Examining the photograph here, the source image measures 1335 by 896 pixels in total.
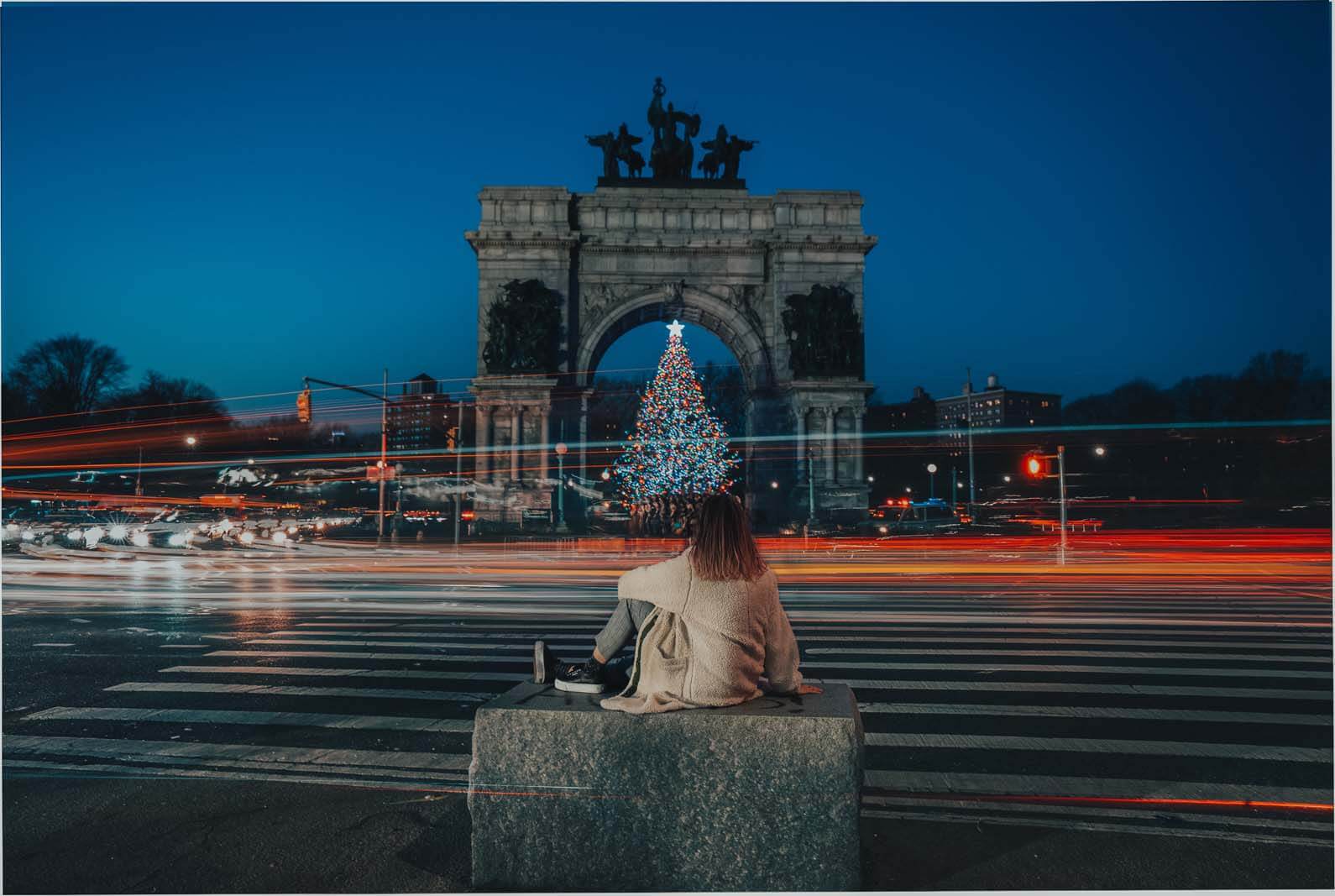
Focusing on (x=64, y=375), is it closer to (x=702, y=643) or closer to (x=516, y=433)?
(x=516, y=433)

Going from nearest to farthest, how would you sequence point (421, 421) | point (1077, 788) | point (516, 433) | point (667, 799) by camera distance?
1. point (667, 799)
2. point (1077, 788)
3. point (516, 433)
4. point (421, 421)

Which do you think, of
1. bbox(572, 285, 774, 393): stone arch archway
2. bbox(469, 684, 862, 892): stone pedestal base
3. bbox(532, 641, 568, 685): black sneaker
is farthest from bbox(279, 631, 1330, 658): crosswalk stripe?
bbox(572, 285, 774, 393): stone arch archway

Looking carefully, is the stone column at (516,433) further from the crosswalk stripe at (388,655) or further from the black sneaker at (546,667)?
the black sneaker at (546,667)

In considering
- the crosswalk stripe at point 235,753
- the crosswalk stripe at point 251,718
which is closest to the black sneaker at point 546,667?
A: the crosswalk stripe at point 235,753

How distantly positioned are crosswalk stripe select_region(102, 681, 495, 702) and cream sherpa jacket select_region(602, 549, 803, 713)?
3.52 meters

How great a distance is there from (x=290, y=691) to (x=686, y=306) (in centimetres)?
3820

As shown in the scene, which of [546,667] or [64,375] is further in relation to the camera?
[64,375]

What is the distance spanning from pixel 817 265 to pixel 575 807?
1645 inches

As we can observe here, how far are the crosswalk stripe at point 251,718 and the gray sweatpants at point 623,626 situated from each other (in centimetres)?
232

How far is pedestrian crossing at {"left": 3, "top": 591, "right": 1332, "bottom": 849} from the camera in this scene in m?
4.88

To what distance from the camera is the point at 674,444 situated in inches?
1590

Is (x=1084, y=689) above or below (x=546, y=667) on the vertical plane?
below

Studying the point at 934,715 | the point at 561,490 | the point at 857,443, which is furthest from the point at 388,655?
the point at 857,443

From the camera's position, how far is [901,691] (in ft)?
24.0
